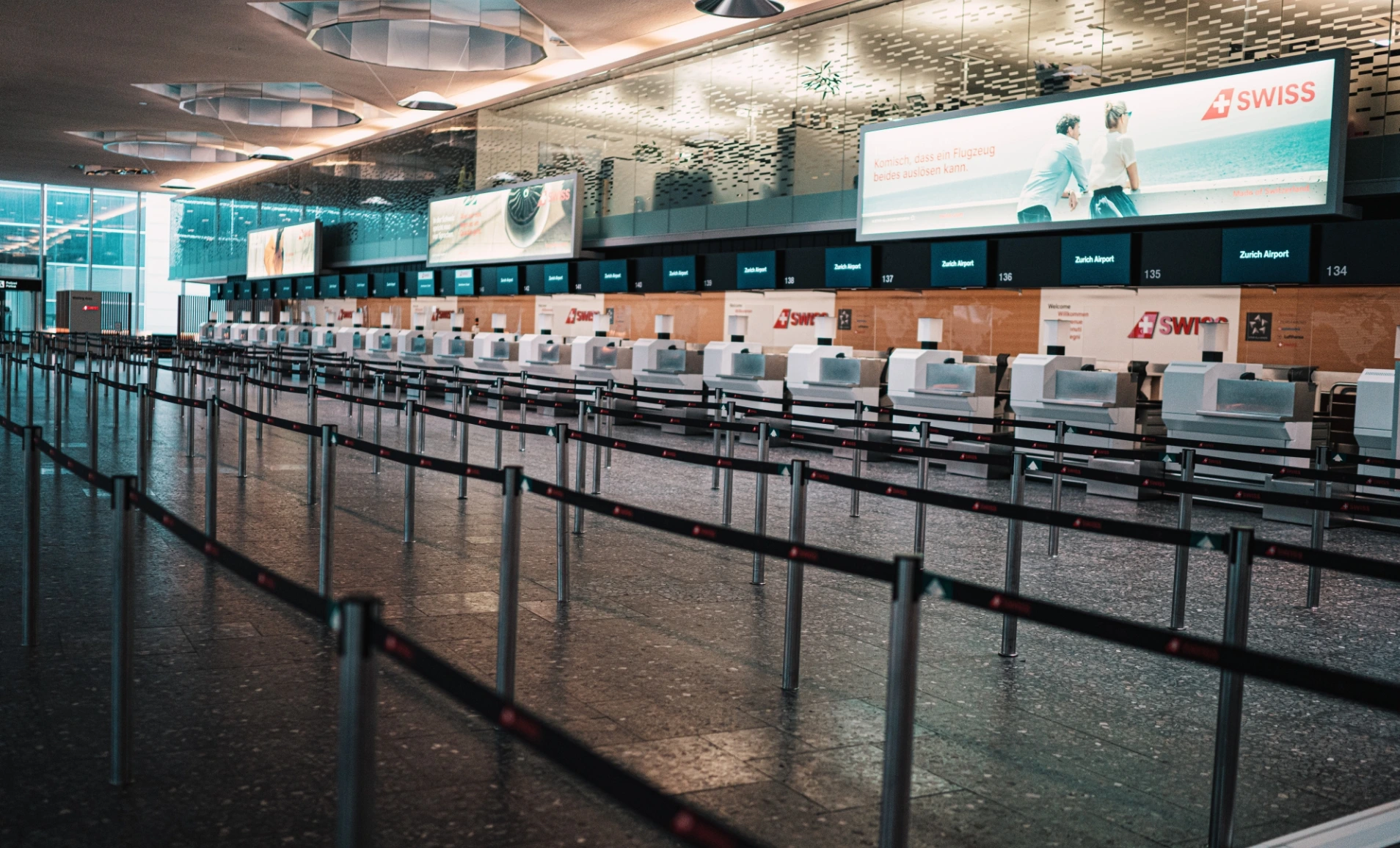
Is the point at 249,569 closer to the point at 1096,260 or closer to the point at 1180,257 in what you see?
the point at 1180,257

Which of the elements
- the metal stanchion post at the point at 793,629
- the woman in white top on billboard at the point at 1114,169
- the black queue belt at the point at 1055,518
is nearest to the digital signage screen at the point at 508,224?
the woman in white top on billboard at the point at 1114,169

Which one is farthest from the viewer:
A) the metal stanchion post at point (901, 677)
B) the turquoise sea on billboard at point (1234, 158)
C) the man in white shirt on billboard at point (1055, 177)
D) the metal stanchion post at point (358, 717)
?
the man in white shirt on billboard at point (1055, 177)

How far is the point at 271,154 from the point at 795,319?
1884 cm

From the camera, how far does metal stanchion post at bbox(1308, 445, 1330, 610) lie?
600 cm

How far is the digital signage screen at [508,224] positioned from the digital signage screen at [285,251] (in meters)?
7.63

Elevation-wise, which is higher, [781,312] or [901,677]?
[781,312]

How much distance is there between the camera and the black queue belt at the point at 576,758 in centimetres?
158

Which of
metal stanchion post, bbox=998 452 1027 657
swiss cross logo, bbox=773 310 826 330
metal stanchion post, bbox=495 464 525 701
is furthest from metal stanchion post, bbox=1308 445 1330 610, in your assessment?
swiss cross logo, bbox=773 310 826 330

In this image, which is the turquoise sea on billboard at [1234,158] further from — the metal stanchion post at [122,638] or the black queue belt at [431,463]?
the metal stanchion post at [122,638]

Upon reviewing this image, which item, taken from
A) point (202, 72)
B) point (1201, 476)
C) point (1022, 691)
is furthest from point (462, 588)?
point (202, 72)

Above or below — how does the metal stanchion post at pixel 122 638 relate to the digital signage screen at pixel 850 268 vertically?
below

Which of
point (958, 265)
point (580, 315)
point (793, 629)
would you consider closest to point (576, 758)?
point (793, 629)

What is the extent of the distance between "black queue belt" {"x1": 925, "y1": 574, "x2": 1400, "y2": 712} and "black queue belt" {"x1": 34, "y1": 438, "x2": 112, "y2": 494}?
8.44ft

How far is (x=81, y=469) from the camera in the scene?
4.32 m
